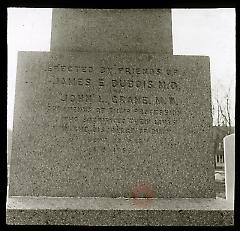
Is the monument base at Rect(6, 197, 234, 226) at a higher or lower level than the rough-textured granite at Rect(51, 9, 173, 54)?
lower

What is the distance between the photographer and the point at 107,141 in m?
3.93

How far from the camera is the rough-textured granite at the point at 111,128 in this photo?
12.7 feet

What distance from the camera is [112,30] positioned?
443 cm

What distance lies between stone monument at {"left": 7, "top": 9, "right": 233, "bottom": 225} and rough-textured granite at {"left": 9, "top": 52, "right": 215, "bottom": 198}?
0.03ft

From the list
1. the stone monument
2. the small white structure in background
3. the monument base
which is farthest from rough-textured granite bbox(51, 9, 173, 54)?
the monument base

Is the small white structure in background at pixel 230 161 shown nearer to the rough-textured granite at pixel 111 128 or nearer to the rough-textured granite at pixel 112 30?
the rough-textured granite at pixel 111 128

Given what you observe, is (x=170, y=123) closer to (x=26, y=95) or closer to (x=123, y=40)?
(x=123, y=40)

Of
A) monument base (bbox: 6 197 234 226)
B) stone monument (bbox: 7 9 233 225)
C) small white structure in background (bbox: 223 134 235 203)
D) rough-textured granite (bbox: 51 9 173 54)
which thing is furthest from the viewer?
rough-textured granite (bbox: 51 9 173 54)

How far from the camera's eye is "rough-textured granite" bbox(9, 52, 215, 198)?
12.7ft

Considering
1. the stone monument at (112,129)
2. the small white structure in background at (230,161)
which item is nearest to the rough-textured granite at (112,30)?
the stone monument at (112,129)

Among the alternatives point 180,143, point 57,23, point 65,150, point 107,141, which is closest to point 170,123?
point 180,143

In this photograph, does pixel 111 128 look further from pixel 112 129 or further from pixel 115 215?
pixel 115 215

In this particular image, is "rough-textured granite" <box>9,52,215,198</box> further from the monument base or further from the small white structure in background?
the monument base

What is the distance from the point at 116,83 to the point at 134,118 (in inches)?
17.7
